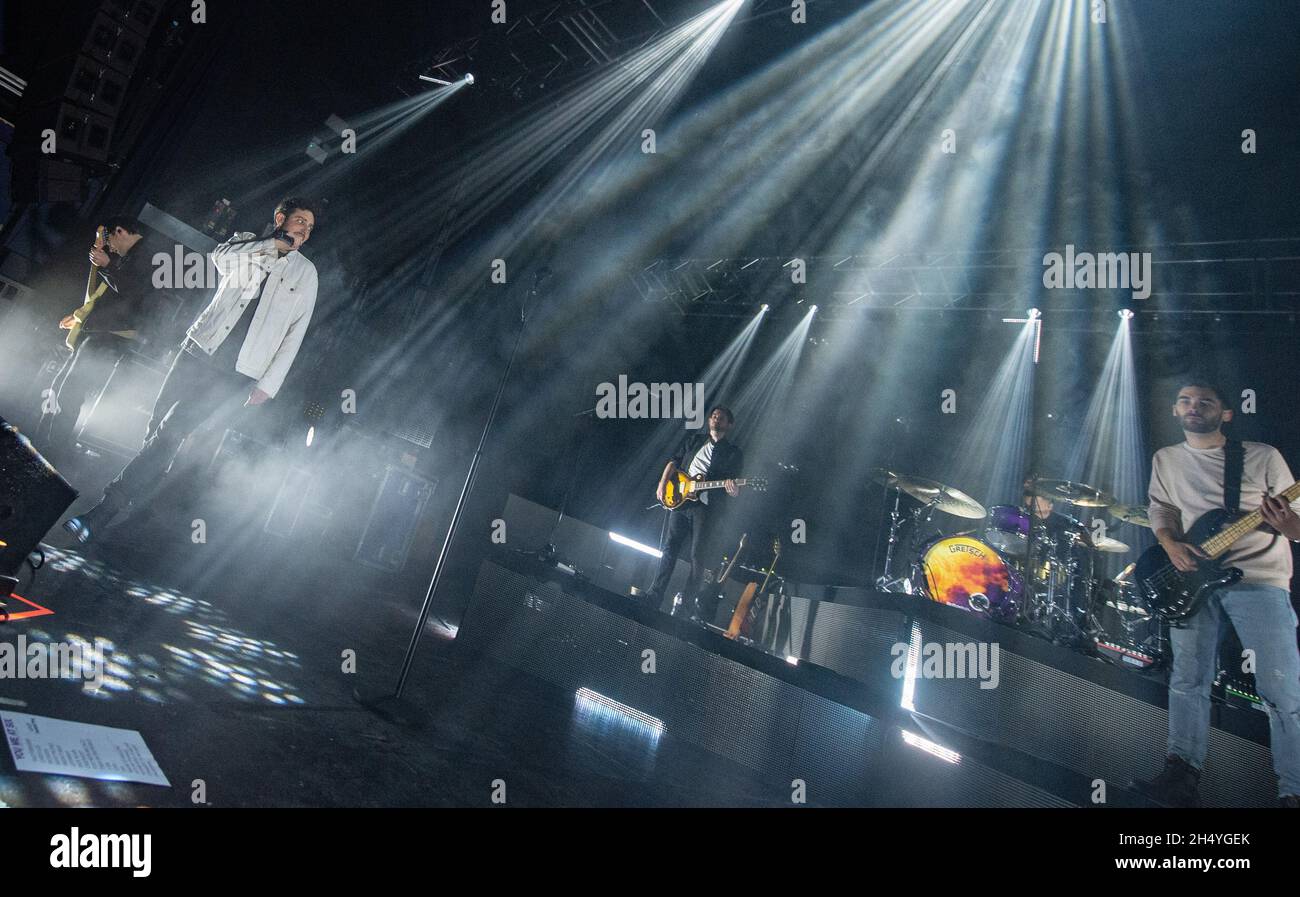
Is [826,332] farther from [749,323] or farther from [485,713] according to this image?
[485,713]

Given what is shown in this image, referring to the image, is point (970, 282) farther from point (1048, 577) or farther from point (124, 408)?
point (124, 408)

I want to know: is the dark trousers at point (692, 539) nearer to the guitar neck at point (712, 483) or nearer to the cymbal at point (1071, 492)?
the guitar neck at point (712, 483)

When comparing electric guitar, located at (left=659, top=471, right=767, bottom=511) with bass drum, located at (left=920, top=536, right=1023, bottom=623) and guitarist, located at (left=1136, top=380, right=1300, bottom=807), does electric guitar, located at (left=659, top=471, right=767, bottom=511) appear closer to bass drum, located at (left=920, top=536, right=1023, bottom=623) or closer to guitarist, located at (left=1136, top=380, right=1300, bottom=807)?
bass drum, located at (left=920, top=536, right=1023, bottom=623)

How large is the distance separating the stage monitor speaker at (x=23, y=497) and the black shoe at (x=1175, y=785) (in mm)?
5456

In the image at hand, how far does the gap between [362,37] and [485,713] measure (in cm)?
813

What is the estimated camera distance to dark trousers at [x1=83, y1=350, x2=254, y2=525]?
138 inches

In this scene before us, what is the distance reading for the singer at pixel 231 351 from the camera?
3.54 m

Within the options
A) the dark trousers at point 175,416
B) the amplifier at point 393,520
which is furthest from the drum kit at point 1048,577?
the amplifier at point 393,520

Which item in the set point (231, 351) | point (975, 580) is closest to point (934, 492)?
point (975, 580)

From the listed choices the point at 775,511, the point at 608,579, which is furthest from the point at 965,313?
the point at 608,579

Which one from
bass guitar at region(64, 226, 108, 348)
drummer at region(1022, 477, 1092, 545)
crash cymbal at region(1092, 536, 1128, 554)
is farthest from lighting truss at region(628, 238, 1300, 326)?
bass guitar at region(64, 226, 108, 348)

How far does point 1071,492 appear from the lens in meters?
5.65

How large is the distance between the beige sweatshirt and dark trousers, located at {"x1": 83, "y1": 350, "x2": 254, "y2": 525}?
6.16 m

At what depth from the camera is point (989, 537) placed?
668 centimetres
